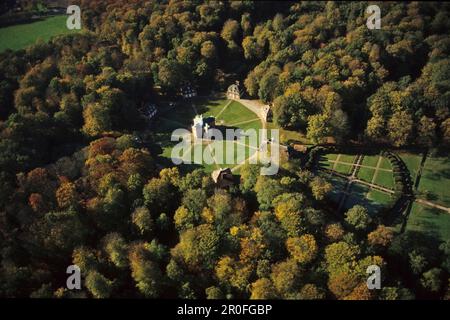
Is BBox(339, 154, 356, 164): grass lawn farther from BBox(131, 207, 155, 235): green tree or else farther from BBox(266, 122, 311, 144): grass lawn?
BBox(131, 207, 155, 235): green tree

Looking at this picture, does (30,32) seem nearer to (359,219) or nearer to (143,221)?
(143,221)

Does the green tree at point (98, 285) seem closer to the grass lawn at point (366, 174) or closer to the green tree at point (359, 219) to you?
the green tree at point (359, 219)

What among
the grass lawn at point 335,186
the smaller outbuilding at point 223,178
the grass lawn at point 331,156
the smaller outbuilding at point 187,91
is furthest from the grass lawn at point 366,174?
the smaller outbuilding at point 187,91

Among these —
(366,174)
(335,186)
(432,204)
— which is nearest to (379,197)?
(366,174)

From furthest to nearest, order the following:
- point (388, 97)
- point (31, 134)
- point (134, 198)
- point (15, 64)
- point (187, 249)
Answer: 1. point (15, 64)
2. point (388, 97)
3. point (31, 134)
4. point (134, 198)
5. point (187, 249)

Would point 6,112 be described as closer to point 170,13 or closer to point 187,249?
point 170,13

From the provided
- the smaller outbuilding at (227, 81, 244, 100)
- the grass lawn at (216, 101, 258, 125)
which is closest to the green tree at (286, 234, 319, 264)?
the grass lawn at (216, 101, 258, 125)

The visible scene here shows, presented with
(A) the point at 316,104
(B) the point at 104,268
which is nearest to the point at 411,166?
(A) the point at 316,104
